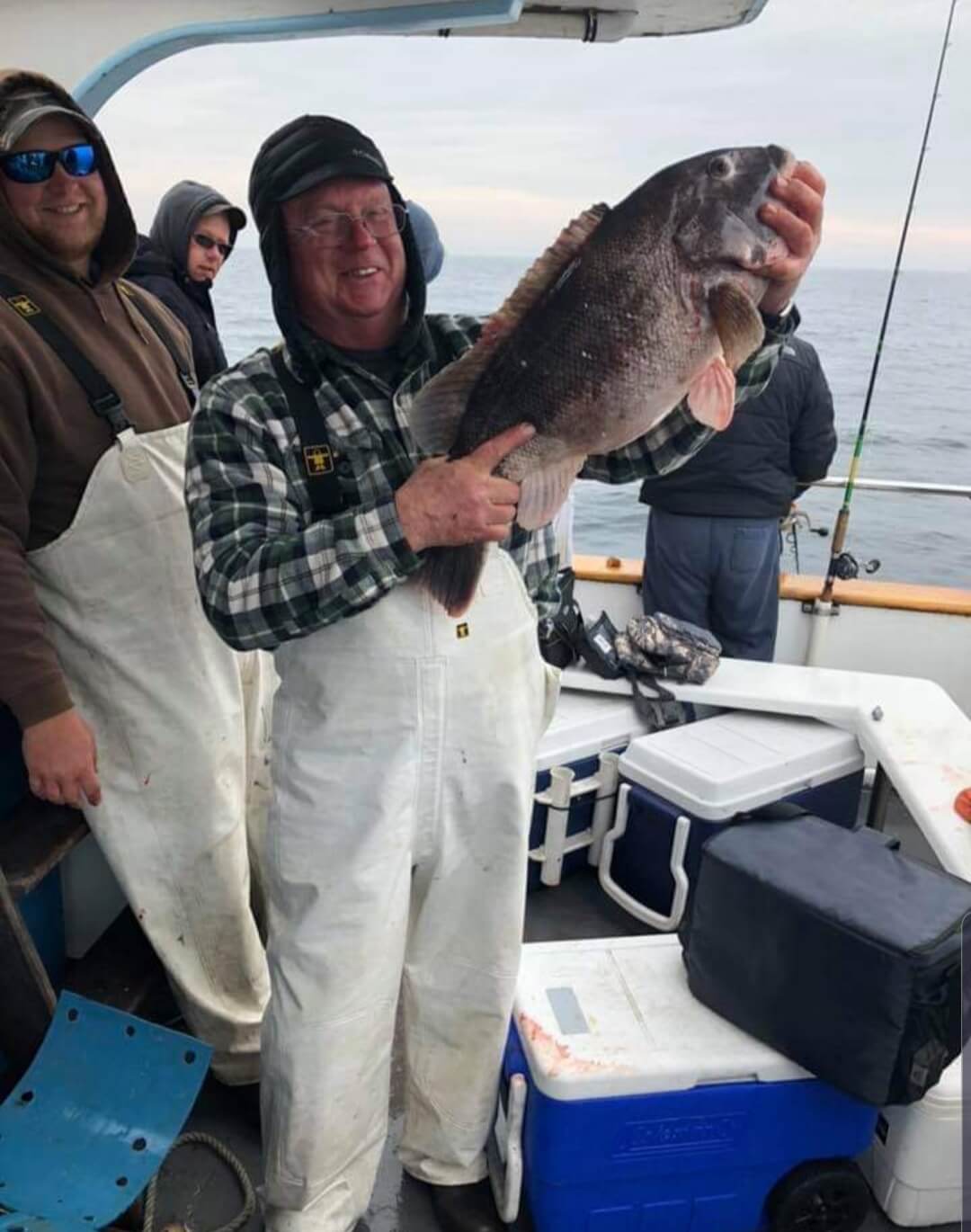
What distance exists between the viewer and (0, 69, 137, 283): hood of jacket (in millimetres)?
2309

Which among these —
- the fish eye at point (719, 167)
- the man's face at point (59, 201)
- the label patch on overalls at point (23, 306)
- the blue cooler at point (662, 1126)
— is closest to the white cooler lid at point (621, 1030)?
the blue cooler at point (662, 1126)

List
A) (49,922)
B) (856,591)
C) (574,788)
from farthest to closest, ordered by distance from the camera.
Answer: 1. (856,591)
2. (574,788)
3. (49,922)

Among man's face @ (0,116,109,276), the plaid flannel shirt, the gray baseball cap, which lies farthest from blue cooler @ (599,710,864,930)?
the gray baseball cap

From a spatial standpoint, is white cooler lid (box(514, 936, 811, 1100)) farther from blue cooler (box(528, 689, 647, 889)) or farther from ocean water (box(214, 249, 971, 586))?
ocean water (box(214, 249, 971, 586))

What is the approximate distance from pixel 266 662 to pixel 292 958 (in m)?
1.05

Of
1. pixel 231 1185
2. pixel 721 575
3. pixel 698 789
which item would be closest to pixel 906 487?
pixel 721 575

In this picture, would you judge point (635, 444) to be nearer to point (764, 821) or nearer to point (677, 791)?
point (764, 821)

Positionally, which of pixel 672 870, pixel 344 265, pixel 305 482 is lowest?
pixel 672 870

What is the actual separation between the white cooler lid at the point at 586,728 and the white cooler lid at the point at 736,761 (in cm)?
16

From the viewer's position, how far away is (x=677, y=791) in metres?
3.66

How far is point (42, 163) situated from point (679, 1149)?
2.64 m

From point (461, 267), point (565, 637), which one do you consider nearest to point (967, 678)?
point (565, 637)

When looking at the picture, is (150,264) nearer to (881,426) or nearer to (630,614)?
(630,614)

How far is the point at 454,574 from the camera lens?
6.17 ft
